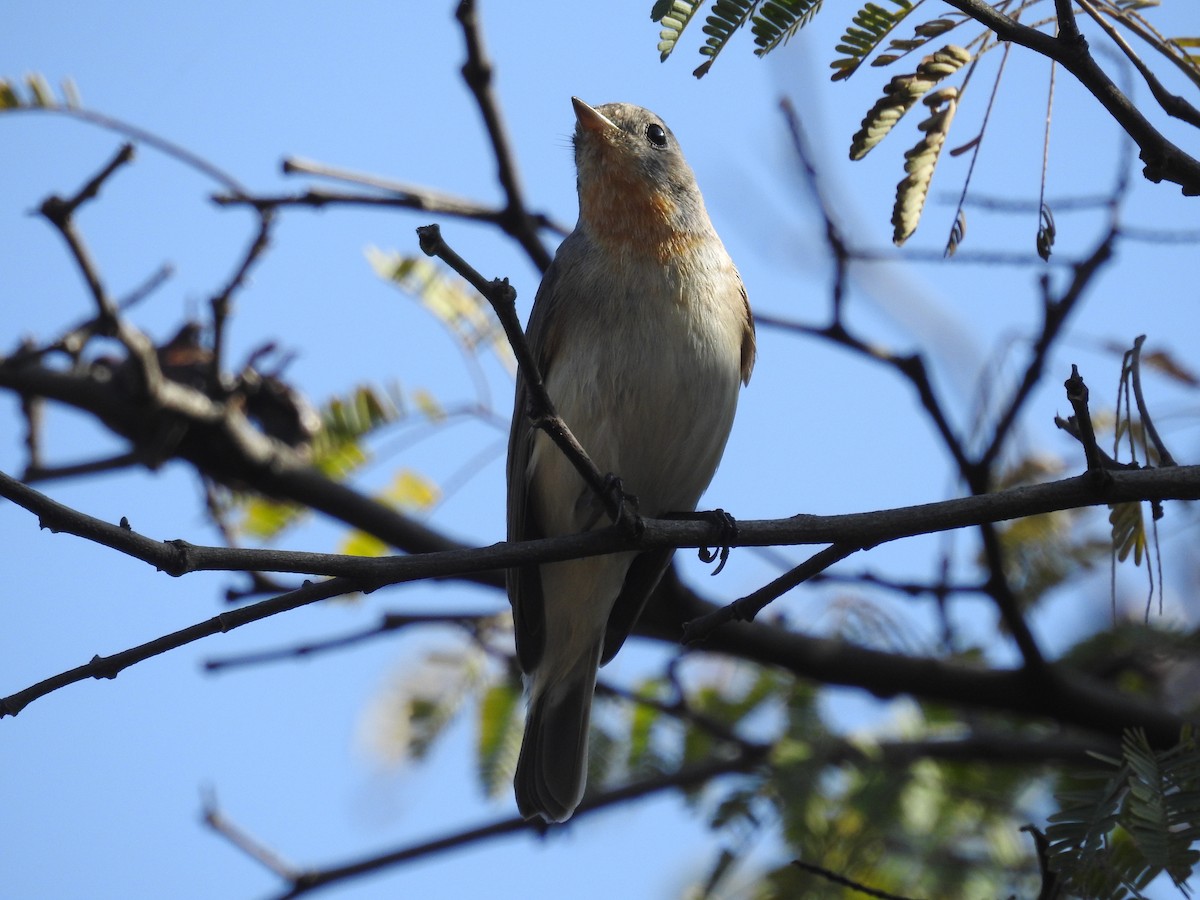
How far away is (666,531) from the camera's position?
3.46 metres

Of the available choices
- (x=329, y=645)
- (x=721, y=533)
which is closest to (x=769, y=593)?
(x=721, y=533)

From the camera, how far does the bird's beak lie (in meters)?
5.38

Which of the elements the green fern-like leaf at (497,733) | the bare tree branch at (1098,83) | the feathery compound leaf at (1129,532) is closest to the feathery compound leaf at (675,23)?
the bare tree branch at (1098,83)

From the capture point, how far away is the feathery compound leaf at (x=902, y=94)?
2.88 metres

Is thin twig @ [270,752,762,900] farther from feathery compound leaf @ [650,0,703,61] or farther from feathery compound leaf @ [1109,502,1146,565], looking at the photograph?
A: feathery compound leaf @ [650,0,703,61]

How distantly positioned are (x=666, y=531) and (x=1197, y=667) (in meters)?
3.76

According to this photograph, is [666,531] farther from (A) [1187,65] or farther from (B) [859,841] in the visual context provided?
(B) [859,841]

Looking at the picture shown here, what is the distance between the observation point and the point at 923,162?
9.70 feet

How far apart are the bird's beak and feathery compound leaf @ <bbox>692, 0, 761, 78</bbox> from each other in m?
2.56

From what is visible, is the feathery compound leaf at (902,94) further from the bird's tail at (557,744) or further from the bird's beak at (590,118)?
the bird's tail at (557,744)

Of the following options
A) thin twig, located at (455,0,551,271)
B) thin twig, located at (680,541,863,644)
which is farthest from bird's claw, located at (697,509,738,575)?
thin twig, located at (455,0,551,271)

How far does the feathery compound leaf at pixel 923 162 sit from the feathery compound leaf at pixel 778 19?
1.17 feet

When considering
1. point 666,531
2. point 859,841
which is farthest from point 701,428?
point 859,841

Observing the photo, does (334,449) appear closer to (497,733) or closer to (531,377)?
(497,733)
